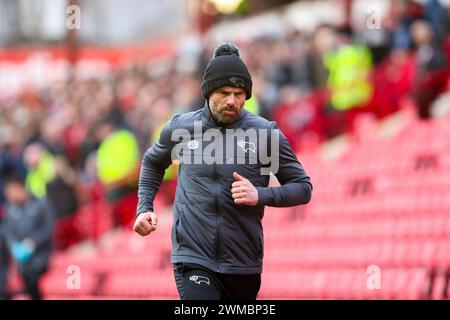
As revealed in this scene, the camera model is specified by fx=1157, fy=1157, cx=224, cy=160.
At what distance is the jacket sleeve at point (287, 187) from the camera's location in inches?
233

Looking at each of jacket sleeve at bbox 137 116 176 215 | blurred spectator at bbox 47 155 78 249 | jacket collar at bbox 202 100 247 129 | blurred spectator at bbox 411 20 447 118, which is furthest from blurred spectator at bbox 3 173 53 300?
jacket collar at bbox 202 100 247 129

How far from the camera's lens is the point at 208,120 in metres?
6.13

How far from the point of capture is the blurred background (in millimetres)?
10875

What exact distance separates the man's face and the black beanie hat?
29 millimetres

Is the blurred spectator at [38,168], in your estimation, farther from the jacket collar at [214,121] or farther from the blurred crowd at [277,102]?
the jacket collar at [214,121]

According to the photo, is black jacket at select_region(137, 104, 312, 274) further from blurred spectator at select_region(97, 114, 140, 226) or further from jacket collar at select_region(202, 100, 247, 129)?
blurred spectator at select_region(97, 114, 140, 226)

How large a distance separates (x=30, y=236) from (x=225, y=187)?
291 inches

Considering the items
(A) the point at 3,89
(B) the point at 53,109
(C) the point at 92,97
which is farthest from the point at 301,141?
(A) the point at 3,89

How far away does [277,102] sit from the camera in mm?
15711

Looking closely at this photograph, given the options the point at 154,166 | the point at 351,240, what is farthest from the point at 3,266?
the point at 154,166

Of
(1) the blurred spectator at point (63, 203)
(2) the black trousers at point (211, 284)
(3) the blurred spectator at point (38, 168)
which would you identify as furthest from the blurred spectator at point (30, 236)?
(2) the black trousers at point (211, 284)

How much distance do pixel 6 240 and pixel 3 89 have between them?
1896 cm

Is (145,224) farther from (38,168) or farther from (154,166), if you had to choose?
(38,168)
